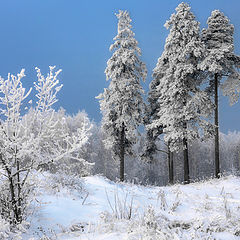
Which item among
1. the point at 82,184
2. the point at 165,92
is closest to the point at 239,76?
the point at 165,92

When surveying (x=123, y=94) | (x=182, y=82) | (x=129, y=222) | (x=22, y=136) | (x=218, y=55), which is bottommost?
(x=129, y=222)

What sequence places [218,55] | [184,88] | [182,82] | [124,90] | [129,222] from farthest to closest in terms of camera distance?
[124,90], [182,82], [184,88], [218,55], [129,222]

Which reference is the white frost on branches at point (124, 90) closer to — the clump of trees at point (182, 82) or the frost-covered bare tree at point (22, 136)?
the clump of trees at point (182, 82)

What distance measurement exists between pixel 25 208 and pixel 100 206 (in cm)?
172

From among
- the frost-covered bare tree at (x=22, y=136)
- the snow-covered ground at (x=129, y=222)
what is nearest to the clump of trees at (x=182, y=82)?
the snow-covered ground at (x=129, y=222)

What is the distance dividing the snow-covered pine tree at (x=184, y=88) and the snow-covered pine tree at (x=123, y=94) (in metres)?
2.30

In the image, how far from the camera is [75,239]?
3.69 meters

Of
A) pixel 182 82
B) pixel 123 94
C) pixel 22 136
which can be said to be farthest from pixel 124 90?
pixel 22 136

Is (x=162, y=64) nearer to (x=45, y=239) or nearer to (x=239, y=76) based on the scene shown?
(x=239, y=76)

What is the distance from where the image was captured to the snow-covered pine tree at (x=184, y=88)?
16359 mm

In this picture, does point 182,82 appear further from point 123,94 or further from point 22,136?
point 22,136

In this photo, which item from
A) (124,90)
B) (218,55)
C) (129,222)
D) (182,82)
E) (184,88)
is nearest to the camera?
(129,222)

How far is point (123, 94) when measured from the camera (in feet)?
63.1

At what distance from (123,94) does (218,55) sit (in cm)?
746
